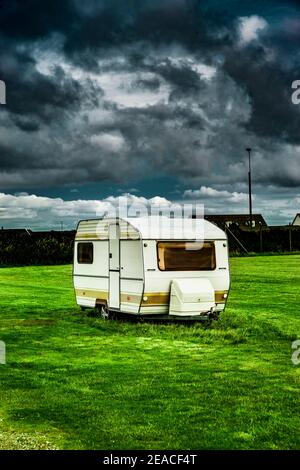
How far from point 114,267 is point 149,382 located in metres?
7.28

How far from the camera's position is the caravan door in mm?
17281

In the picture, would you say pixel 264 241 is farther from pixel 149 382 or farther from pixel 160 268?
pixel 149 382

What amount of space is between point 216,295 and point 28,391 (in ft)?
25.9

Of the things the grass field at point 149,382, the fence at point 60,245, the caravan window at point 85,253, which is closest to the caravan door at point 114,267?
the grass field at point 149,382

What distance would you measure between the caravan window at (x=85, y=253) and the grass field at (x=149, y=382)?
1.57 meters

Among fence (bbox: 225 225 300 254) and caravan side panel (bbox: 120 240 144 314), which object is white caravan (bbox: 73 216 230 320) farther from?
fence (bbox: 225 225 300 254)

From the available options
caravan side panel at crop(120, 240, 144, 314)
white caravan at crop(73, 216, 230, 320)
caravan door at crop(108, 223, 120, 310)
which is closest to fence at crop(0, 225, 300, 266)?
white caravan at crop(73, 216, 230, 320)

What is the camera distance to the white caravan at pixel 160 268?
1623cm

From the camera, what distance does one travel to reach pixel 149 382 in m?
10.4

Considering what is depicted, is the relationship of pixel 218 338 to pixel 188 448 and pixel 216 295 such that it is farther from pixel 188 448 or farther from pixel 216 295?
pixel 188 448

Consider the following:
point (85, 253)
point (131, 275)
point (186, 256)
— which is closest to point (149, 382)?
point (131, 275)

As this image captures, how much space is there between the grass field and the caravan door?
649 millimetres

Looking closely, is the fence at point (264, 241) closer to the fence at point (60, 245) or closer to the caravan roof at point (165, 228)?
the fence at point (60, 245)

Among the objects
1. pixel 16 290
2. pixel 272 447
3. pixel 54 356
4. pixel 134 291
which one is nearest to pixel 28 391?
pixel 54 356
